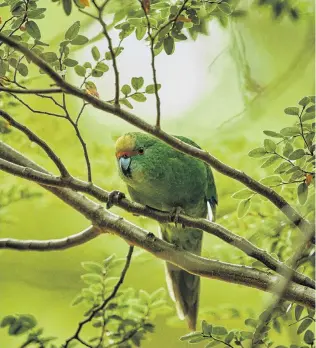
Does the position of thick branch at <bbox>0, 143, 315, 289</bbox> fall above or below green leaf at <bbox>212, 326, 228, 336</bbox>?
above

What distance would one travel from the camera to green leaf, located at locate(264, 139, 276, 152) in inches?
39.5

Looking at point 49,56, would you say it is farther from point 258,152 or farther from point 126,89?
point 258,152

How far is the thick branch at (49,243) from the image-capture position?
115cm

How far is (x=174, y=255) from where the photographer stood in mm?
1125

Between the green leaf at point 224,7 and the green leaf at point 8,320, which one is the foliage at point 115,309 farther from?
the green leaf at point 224,7

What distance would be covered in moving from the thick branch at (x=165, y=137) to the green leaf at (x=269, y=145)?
8cm

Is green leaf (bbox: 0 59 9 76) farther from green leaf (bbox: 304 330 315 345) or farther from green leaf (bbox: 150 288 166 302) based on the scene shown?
green leaf (bbox: 304 330 315 345)

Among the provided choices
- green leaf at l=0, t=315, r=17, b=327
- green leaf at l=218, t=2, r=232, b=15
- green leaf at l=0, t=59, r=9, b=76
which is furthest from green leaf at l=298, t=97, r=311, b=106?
green leaf at l=0, t=315, r=17, b=327

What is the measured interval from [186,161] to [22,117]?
1.51 feet

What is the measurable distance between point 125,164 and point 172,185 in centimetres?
15

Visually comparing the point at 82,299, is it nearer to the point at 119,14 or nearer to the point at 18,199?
the point at 18,199

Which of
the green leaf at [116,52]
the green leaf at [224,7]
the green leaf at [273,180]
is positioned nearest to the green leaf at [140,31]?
the green leaf at [116,52]

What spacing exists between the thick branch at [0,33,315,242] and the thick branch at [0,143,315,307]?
0.12m

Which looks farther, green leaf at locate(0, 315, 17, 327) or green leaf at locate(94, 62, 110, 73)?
green leaf at locate(0, 315, 17, 327)
